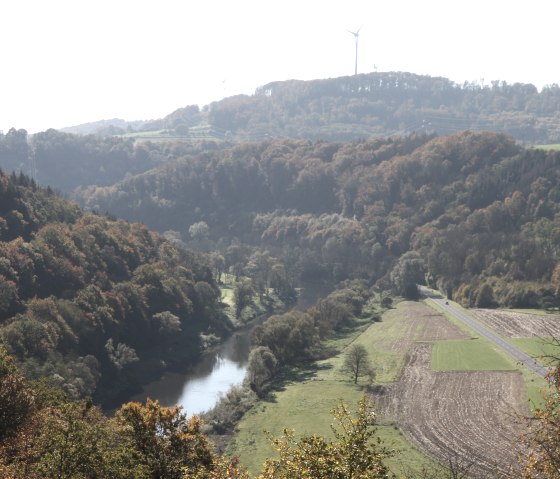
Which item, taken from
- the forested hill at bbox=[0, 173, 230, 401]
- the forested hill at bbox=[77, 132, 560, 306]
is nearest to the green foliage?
the forested hill at bbox=[0, 173, 230, 401]

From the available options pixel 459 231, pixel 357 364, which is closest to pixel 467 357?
pixel 357 364

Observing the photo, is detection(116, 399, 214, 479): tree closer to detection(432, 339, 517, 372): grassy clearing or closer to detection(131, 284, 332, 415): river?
detection(131, 284, 332, 415): river

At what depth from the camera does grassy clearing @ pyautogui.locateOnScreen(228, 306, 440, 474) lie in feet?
189

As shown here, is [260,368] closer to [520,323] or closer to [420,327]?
[420,327]

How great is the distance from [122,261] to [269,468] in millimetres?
96297

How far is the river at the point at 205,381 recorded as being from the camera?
81.6 metres

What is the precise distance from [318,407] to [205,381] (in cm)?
2593

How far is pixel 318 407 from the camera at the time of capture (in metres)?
70.0

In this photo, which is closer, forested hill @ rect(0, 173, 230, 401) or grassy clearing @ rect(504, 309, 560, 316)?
forested hill @ rect(0, 173, 230, 401)

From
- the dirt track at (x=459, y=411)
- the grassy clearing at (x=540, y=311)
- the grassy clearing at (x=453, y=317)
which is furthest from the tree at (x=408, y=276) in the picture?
the dirt track at (x=459, y=411)

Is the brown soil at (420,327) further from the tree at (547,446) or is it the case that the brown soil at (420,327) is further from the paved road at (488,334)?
the tree at (547,446)

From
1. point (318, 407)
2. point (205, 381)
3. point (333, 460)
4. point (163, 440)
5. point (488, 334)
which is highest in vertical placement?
point (333, 460)

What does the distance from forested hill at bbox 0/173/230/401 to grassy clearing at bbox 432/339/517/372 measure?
39.0 m

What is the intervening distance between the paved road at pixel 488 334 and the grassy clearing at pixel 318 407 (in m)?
13.5
